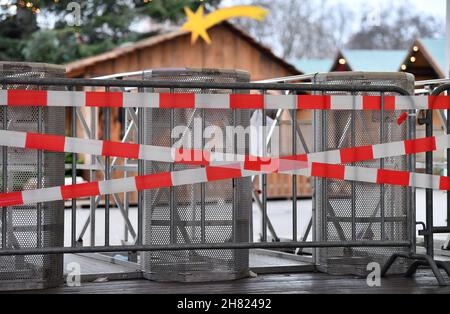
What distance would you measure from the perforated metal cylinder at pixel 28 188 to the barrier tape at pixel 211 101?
0.52ft

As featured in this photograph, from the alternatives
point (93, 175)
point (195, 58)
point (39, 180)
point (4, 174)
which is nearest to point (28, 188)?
point (39, 180)

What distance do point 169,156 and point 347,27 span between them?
54.8 m

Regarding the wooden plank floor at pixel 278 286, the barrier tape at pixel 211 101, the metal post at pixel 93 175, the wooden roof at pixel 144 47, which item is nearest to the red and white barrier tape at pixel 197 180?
the barrier tape at pixel 211 101

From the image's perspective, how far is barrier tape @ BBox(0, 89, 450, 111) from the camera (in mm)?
7227

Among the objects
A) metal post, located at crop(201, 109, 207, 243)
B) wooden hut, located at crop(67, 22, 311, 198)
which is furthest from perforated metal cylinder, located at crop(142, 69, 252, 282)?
wooden hut, located at crop(67, 22, 311, 198)

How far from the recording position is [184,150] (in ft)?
25.2

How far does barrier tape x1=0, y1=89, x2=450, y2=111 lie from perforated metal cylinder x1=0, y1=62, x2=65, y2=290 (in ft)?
0.52

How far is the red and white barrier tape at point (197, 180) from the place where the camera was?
7297mm

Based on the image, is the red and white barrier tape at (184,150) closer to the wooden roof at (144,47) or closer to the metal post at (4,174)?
the metal post at (4,174)

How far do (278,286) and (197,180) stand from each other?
3.35 ft

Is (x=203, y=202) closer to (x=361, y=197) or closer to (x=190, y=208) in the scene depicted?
(x=190, y=208)

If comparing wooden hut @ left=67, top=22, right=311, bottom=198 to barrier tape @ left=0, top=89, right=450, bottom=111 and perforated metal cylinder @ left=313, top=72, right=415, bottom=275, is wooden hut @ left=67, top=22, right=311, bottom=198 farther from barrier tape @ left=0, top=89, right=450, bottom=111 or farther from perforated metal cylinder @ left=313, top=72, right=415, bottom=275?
barrier tape @ left=0, top=89, right=450, bottom=111
